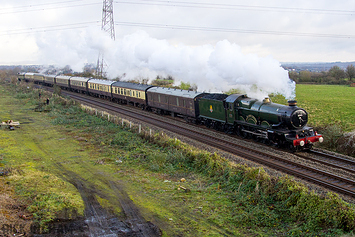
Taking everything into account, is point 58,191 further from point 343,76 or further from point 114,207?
point 343,76

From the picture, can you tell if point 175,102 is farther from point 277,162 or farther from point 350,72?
point 350,72

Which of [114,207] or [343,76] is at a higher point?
[343,76]

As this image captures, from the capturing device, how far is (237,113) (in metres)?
20.0

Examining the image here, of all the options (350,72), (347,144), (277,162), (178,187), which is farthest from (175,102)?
(350,72)

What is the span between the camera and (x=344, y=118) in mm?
26016

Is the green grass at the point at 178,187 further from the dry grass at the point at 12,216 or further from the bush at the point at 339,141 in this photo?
the bush at the point at 339,141

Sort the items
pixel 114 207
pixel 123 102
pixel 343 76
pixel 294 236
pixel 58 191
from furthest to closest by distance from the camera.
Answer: pixel 343 76
pixel 123 102
pixel 58 191
pixel 114 207
pixel 294 236

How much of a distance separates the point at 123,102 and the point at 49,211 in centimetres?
3220

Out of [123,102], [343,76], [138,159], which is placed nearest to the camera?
[138,159]

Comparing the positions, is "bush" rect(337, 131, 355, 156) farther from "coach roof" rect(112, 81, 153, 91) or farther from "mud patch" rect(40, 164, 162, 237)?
"coach roof" rect(112, 81, 153, 91)

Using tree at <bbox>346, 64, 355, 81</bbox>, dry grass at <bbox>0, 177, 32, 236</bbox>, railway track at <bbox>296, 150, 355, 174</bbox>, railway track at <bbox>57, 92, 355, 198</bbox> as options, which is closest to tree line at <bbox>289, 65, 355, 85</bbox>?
tree at <bbox>346, 64, 355, 81</bbox>

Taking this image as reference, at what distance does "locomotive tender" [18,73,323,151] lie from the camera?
16453 millimetres

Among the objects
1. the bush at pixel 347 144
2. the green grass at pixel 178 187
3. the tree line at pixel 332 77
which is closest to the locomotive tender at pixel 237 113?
the bush at pixel 347 144

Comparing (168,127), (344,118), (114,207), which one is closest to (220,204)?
(114,207)
